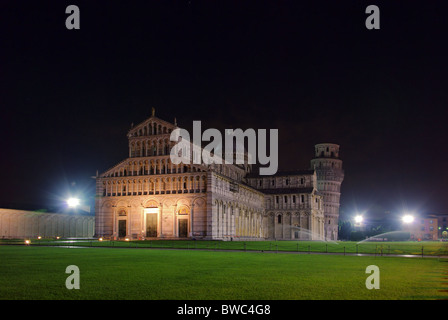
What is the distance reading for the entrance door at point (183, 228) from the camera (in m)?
81.1

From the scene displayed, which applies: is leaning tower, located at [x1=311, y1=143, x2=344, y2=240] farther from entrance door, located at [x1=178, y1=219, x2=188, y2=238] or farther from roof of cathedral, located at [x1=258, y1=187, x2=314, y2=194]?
entrance door, located at [x1=178, y1=219, x2=188, y2=238]

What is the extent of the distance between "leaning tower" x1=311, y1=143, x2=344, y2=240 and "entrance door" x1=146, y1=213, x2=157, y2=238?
66099 millimetres

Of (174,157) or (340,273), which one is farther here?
(174,157)

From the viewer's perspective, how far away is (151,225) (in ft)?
274

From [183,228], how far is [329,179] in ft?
222

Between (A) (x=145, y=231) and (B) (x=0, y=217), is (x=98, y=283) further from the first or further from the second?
(B) (x=0, y=217)

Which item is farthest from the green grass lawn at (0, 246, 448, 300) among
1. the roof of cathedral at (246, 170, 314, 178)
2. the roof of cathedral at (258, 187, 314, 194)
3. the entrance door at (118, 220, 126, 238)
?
the roof of cathedral at (246, 170, 314, 178)

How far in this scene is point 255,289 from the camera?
15688 mm

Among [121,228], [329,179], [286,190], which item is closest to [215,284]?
[121,228]

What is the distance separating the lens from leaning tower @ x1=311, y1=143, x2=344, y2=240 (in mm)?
135750

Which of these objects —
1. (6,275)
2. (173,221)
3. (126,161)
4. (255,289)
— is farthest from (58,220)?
(255,289)

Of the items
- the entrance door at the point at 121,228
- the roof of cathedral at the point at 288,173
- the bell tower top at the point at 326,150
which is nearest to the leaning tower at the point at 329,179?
the bell tower top at the point at 326,150

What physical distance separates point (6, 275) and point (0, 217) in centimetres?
7144
